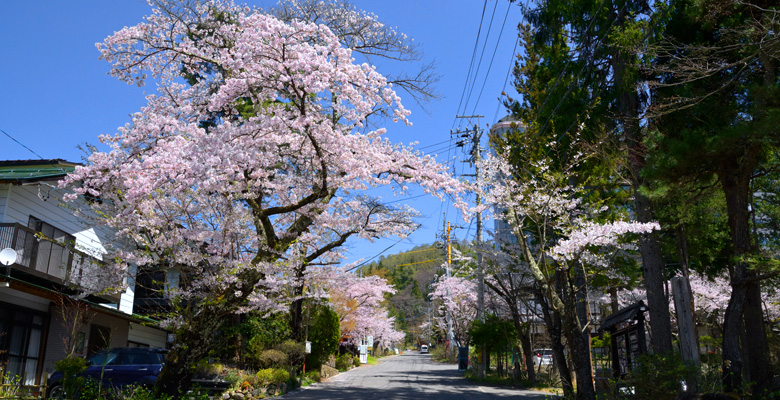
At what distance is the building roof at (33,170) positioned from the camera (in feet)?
46.0

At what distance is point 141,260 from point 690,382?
10.5 meters

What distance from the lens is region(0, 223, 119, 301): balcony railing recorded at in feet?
42.7

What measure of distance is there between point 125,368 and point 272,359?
19.4 feet

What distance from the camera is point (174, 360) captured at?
34.5 ft

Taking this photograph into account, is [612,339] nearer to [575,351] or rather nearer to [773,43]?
[575,351]

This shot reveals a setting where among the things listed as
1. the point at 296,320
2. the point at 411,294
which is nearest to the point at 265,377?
the point at 296,320

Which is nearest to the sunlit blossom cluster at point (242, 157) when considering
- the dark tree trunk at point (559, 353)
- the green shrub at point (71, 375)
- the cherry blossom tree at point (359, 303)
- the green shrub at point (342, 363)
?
the green shrub at point (71, 375)

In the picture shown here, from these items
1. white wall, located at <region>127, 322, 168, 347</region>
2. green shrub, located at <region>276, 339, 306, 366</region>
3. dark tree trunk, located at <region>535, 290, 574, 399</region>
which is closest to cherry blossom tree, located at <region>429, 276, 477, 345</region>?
green shrub, located at <region>276, 339, 306, 366</region>

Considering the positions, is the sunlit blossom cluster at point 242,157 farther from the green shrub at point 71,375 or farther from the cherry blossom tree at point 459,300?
the cherry blossom tree at point 459,300

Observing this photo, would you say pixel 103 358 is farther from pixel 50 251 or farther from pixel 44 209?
pixel 44 209

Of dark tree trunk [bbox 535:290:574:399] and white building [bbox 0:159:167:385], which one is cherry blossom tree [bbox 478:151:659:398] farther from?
white building [bbox 0:159:167:385]

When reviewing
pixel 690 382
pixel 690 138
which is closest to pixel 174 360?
pixel 690 382

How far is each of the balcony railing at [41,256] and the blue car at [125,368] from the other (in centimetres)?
213

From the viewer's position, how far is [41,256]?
14.3 metres
